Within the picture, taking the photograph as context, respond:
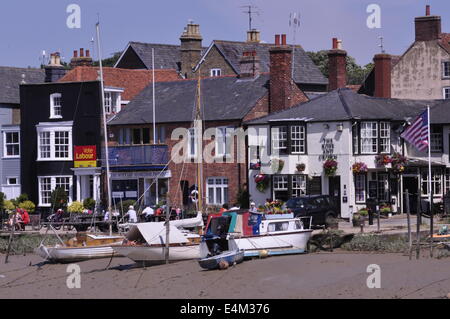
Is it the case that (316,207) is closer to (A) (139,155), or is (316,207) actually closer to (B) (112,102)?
(A) (139,155)

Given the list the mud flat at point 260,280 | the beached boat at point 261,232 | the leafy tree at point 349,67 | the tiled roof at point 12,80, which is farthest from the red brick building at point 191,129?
the leafy tree at point 349,67

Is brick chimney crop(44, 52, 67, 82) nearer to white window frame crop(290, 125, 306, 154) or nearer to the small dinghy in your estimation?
white window frame crop(290, 125, 306, 154)

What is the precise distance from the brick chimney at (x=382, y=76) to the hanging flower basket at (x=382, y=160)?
35.9ft

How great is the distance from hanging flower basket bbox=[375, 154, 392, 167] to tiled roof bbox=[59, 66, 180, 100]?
21.2 m

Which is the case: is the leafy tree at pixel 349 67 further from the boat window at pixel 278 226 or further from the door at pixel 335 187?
the boat window at pixel 278 226

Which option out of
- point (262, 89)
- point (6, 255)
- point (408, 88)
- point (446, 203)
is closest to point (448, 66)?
point (408, 88)

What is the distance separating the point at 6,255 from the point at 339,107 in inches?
726

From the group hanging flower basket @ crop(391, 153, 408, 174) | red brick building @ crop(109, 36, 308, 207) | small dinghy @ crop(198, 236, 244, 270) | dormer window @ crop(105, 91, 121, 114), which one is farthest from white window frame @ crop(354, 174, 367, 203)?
dormer window @ crop(105, 91, 121, 114)

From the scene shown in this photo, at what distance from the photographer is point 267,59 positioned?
77375 millimetres

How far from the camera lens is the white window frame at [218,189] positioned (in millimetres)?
59031
